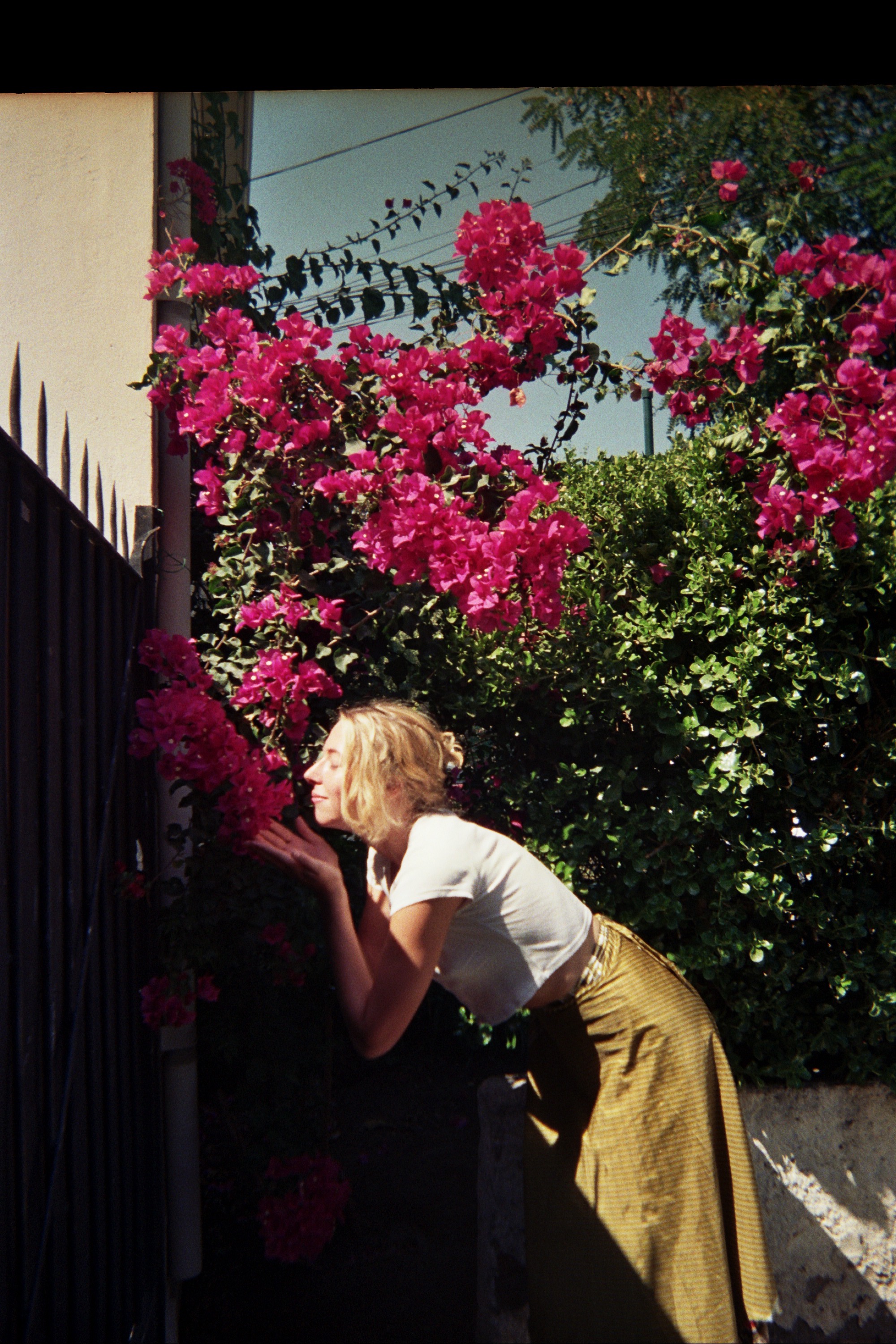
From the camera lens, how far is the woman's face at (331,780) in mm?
1942

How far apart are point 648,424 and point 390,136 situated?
1.08 m

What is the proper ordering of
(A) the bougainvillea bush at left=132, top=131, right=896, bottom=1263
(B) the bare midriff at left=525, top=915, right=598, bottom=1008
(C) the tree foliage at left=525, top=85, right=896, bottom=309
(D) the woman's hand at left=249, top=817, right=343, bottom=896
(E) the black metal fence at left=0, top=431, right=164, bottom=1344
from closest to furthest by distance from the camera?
(E) the black metal fence at left=0, top=431, right=164, bottom=1344
(B) the bare midriff at left=525, top=915, right=598, bottom=1008
(D) the woman's hand at left=249, top=817, right=343, bottom=896
(A) the bougainvillea bush at left=132, top=131, right=896, bottom=1263
(C) the tree foliage at left=525, top=85, right=896, bottom=309

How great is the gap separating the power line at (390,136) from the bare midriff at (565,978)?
6.51 ft

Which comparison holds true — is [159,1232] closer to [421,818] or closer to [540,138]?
[421,818]

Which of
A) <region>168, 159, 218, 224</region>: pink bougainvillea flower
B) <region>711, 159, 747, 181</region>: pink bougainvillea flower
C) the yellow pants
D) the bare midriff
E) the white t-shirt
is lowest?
the yellow pants

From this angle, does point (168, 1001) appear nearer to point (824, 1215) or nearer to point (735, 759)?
point (735, 759)

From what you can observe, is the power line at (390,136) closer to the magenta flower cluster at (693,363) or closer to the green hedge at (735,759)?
the magenta flower cluster at (693,363)

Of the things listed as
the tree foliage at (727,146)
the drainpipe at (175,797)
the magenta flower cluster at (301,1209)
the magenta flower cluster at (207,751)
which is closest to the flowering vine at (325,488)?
the magenta flower cluster at (207,751)

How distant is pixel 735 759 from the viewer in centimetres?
228

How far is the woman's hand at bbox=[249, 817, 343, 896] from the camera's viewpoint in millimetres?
1879

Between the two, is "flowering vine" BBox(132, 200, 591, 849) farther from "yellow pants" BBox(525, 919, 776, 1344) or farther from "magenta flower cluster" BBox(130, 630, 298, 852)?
"yellow pants" BBox(525, 919, 776, 1344)

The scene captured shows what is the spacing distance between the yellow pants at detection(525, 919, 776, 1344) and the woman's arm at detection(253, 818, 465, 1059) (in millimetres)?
324

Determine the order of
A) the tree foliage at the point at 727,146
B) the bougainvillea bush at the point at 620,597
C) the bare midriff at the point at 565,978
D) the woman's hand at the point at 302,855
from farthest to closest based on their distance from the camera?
the tree foliage at the point at 727,146
the bougainvillea bush at the point at 620,597
the woman's hand at the point at 302,855
the bare midriff at the point at 565,978

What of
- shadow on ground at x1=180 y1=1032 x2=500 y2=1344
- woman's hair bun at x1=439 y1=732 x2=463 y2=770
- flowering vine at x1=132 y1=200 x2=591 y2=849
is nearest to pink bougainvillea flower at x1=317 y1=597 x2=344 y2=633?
flowering vine at x1=132 y1=200 x2=591 y2=849
